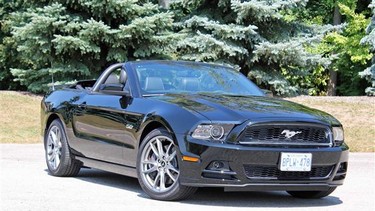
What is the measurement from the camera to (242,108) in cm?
827

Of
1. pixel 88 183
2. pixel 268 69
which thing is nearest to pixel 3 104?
pixel 268 69

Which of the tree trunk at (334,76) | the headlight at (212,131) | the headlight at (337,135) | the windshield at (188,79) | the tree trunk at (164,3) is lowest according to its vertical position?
the tree trunk at (334,76)

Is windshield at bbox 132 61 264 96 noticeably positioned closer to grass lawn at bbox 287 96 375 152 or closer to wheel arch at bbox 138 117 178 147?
wheel arch at bbox 138 117 178 147

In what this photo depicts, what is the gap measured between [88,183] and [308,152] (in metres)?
2.98

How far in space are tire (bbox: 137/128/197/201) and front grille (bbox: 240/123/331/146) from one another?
2.41 feet

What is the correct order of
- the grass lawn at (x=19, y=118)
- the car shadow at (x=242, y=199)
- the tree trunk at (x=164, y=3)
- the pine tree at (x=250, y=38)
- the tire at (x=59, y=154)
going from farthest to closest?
1. the tree trunk at (x=164, y=3)
2. the pine tree at (x=250, y=38)
3. the grass lawn at (x=19, y=118)
4. the tire at (x=59, y=154)
5. the car shadow at (x=242, y=199)

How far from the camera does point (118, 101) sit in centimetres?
920

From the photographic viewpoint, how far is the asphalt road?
7910 millimetres

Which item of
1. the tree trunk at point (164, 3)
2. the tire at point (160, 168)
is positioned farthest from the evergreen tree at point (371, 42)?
the tire at point (160, 168)

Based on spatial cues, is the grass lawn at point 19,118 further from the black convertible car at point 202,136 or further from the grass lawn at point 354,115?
the black convertible car at point 202,136

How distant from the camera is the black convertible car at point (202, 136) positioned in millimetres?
7852

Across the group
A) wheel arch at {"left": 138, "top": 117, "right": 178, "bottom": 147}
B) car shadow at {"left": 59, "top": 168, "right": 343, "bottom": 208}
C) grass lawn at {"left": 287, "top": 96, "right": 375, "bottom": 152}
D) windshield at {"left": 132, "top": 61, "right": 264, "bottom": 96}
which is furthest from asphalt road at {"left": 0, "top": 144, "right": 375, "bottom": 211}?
grass lawn at {"left": 287, "top": 96, "right": 375, "bottom": 152}

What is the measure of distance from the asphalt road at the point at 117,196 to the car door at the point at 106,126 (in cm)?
41

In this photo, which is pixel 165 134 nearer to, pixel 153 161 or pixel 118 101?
pixel 153 161
